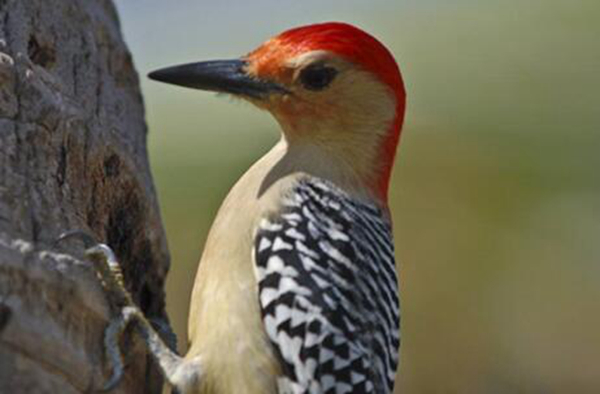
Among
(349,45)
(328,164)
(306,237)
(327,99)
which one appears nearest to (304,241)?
(306,237)

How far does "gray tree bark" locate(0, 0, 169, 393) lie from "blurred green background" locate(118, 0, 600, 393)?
2.35 meters

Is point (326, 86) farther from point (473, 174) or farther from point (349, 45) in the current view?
point (473, 174)

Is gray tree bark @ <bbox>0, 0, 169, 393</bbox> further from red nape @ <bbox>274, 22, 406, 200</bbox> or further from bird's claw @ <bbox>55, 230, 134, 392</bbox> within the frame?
red nape @ <bbox>274, 22, 406, 200</bbox>

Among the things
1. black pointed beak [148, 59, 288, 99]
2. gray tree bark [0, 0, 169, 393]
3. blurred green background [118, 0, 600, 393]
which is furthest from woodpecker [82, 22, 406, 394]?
blurred green background [118, 0, 600, 393]

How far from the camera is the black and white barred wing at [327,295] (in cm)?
460

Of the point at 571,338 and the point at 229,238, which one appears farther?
the point at 571,338

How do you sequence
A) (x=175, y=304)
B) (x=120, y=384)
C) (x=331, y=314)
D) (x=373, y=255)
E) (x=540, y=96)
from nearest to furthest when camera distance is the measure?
1. (x=120, y=384)
2. (x=331, y=314)
3. (x=373, y=255)
4. (x=175, y=304)
5. (x=540, y=96)

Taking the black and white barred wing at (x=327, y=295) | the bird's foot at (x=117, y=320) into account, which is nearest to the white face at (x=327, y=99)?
the black and white barred wing at (x=327, y=295)

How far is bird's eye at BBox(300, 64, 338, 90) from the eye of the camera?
520 centimetres

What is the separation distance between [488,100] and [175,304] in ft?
7.41

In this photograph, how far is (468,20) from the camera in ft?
28.4

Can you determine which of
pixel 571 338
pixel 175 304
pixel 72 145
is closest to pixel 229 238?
pixel 72 145

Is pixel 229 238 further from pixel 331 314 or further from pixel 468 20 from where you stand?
pixel 468 20

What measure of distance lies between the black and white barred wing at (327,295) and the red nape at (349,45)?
49 cm
